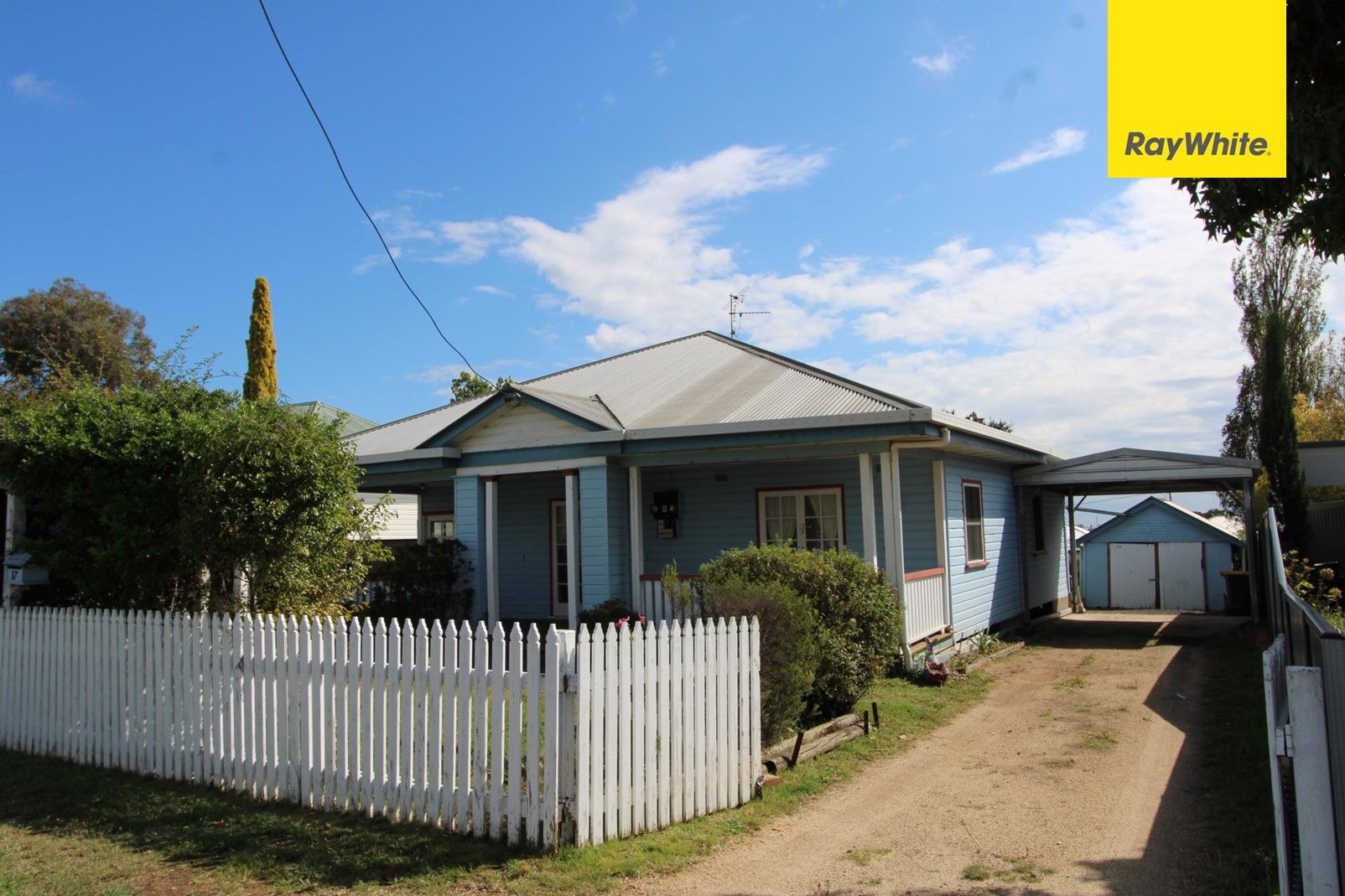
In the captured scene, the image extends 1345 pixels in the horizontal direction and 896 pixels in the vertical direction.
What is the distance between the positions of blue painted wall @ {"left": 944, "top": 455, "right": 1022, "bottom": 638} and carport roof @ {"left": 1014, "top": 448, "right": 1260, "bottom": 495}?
801 mm

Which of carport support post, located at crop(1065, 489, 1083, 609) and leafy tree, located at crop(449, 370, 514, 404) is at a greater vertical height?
leafy tree, located at crop(449, 370, 514, 404)

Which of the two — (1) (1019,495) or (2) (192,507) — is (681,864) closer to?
(2) (192,507)

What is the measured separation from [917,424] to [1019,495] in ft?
27.0

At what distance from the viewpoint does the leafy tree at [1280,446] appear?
22234 mm

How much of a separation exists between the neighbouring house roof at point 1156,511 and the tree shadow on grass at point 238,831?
85.9 feet

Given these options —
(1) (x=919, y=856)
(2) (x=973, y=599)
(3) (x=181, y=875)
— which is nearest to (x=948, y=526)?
(2) (x=973, y=599)

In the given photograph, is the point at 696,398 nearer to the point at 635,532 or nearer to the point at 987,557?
the point at 635,532

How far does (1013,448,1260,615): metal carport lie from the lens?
15.8 m

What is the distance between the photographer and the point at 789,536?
14.0 m

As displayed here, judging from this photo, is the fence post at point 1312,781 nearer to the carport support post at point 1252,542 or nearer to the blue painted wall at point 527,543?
the blue painted wall at point 527,543

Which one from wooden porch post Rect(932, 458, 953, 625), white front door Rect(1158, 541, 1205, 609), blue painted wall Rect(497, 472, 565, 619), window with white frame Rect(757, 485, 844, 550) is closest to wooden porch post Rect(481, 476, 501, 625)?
blue painted wall Rect(497, 472, 565, 619)

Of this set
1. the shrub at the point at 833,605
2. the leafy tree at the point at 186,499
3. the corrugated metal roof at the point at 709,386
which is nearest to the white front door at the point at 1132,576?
the corrugated metal roof at the point at 709,386

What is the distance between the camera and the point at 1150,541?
28188 millimetres

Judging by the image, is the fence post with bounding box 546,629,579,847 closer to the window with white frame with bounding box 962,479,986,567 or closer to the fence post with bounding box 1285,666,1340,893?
the fence post with bounding box 1285,666,1340,893
